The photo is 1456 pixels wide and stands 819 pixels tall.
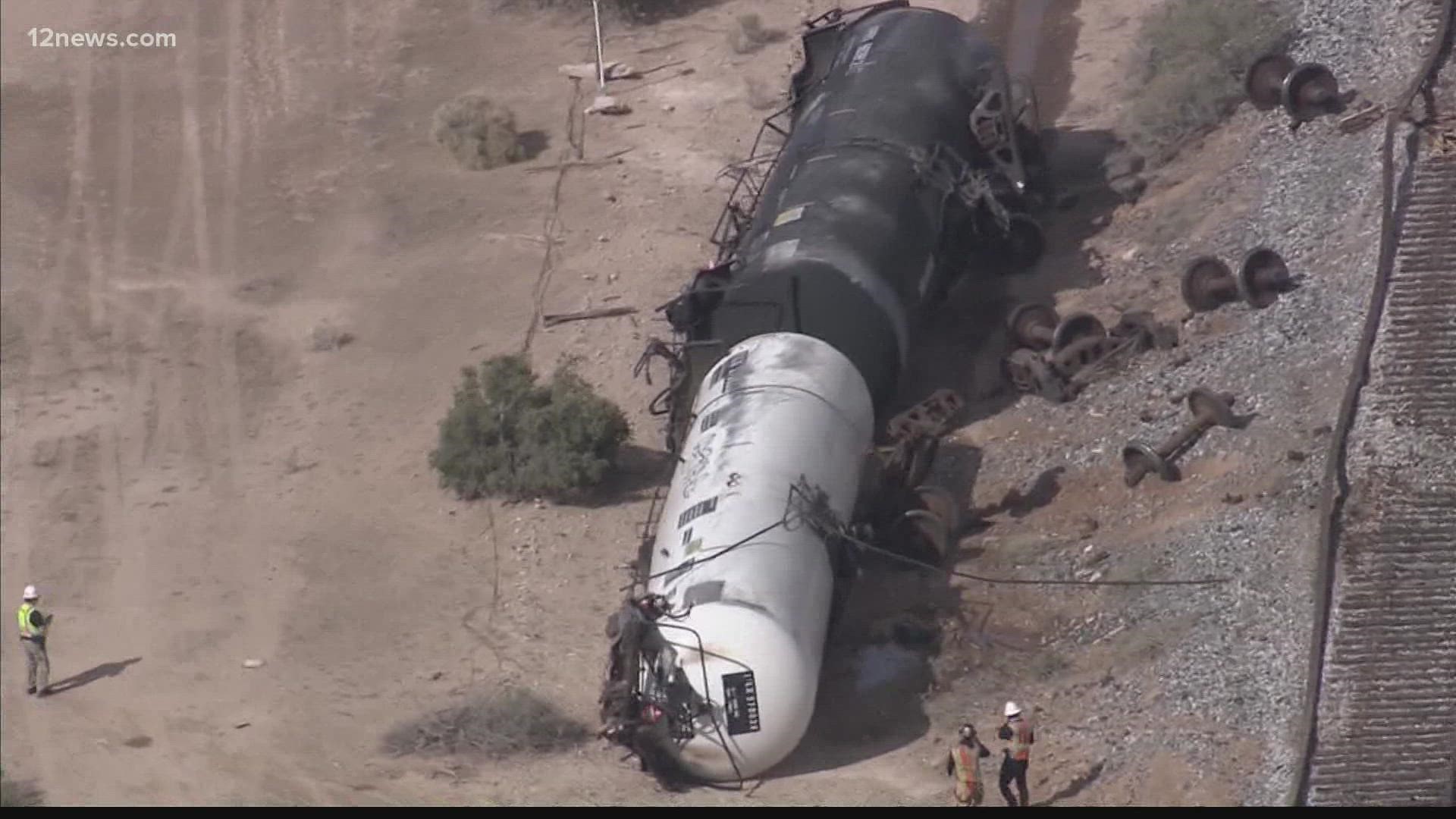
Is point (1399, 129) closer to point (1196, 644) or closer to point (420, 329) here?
point (1196, 644)

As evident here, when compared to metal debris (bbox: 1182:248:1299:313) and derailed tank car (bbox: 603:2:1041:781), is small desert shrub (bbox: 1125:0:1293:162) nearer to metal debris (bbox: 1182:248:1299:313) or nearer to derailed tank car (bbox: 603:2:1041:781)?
derailed tank car (bbox: 603:2:1041:781)

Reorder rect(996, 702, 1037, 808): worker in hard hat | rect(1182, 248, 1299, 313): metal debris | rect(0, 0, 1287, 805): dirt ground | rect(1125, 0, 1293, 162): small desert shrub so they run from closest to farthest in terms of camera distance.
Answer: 1. rect(996, 702, 1037, 808): worker in hard hat
2. rect(0, 0, 1287, 805): dirt ground
3. rect(1182, 248, 1299, 313): metal debris
4. rect(1125, 0, 1293, 162): small desert shrub

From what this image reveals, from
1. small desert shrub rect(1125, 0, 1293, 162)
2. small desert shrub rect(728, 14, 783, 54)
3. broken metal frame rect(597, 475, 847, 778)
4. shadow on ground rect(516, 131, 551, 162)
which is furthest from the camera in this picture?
small desert shrub rect(728, 14, 783, 54)

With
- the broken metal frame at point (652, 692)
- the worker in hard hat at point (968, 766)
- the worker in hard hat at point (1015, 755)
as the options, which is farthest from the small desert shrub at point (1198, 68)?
the worker in hard hat at point (968, 766)

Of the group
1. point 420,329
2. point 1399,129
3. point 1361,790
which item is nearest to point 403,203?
point 420,329

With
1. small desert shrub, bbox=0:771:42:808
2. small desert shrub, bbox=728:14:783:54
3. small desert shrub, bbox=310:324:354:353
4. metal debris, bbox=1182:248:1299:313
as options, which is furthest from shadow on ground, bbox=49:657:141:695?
small desert shrub, bbox=728:14:783:54
